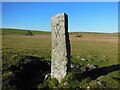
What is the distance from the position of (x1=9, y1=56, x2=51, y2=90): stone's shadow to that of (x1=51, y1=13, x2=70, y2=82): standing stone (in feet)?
6.13

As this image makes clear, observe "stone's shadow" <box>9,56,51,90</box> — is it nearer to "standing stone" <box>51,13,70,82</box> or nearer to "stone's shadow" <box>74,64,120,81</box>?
"standing stone" <box>51,13,70,82</box>

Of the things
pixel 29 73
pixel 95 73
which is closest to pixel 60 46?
pixel 29 73

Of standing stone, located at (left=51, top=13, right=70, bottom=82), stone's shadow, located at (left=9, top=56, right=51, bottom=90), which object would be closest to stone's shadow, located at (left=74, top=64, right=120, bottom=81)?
standing stone, located at (left=51, top=13, right=70, bottom=82)

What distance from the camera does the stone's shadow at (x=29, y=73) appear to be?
18.6m

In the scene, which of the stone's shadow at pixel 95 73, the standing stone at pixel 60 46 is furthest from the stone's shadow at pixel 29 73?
the stone's shadow at pixel 95 73

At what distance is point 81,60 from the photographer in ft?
91.9

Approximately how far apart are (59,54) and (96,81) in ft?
11.2

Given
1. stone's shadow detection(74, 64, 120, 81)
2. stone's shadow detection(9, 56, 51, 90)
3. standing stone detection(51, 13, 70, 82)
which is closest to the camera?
standing stone detection(51, 13, 70, 82)

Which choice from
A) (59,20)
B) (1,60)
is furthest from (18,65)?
(59,20)

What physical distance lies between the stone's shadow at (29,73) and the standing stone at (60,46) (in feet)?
6.13

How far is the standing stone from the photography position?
1838 centimetres

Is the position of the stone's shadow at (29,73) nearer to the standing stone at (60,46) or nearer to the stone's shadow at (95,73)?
the standing stone at (60,46)

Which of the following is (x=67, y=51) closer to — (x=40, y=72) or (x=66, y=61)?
(x=66, y=61)

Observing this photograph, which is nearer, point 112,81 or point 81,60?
point 112,81
